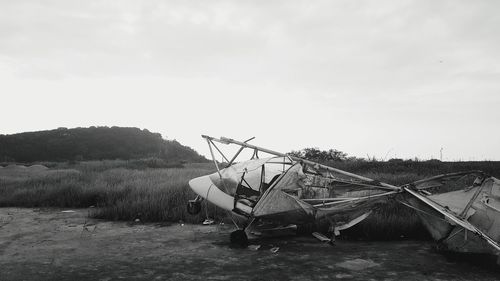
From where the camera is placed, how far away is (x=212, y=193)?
730 centimetres

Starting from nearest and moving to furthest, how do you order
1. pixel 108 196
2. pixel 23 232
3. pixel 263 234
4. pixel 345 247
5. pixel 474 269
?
pixel 474 269, pixel 345 247, pixel 263 234, pixel 23 232, pixel 108 196

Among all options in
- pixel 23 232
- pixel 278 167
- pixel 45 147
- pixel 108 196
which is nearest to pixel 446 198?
pixel 278 167

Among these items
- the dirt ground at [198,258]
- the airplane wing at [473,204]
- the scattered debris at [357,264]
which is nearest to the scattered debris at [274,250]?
the dirt ground at [198,258]

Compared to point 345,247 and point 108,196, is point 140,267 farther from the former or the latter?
point 108,196

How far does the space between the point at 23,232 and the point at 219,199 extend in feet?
14.7

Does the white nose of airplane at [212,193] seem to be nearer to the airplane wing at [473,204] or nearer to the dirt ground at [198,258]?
the dirt ground at [198,258]

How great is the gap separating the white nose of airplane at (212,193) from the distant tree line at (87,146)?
103 feet

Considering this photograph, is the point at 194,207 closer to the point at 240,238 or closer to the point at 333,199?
the point at 240,238

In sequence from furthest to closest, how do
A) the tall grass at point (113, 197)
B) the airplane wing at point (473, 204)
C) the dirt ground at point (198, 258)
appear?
the tall grass at point (113, 197), the airplane wing at point (473, 204), the dirt ground at point (198, 258)

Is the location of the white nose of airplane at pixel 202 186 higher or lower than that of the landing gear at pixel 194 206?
higher

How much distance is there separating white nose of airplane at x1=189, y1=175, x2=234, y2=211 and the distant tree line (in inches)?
1240

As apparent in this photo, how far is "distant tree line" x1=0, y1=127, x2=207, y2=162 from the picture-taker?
135ft

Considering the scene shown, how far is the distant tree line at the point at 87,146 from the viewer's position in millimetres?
41094

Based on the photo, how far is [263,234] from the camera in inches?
287
